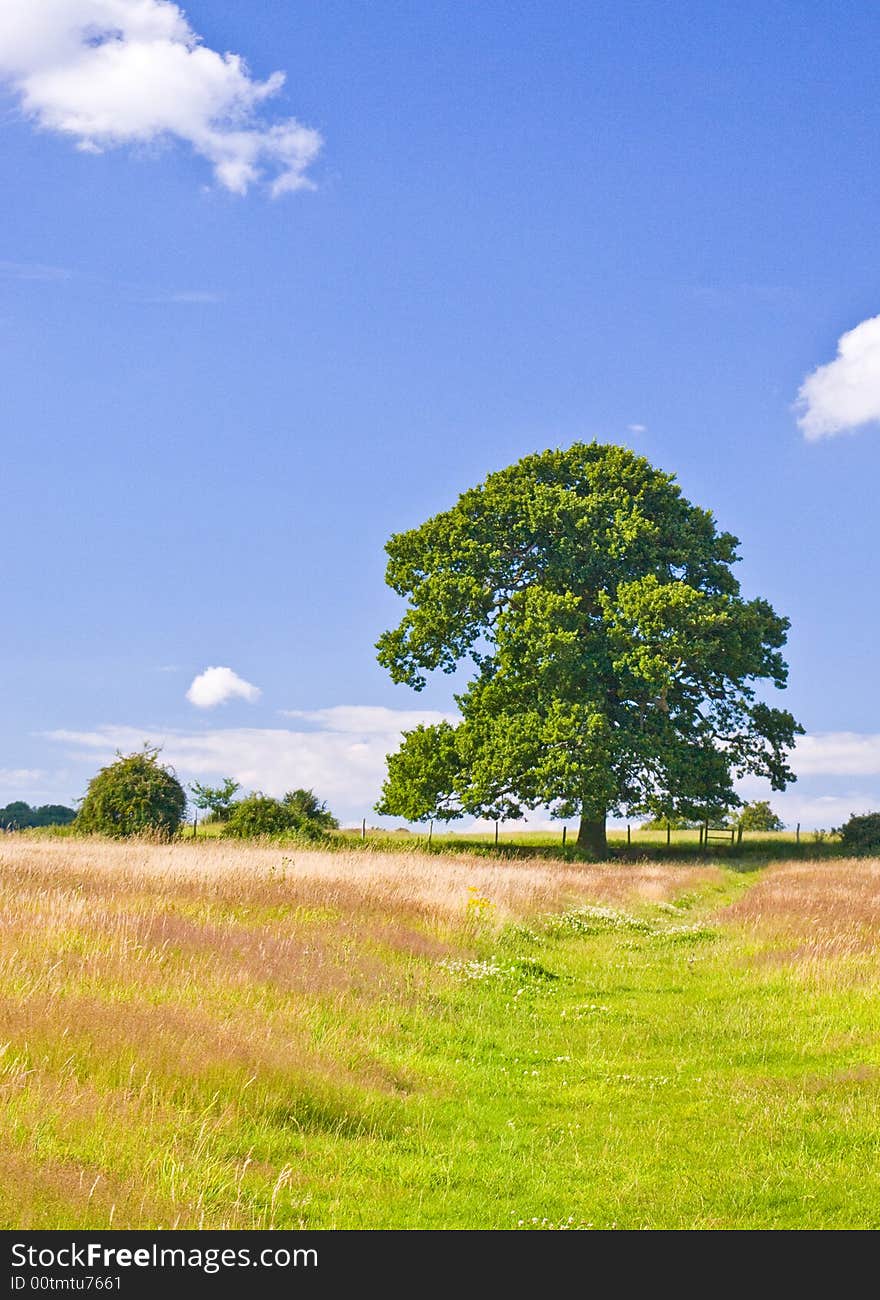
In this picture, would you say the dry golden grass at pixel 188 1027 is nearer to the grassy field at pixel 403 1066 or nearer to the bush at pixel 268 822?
the grassy field at pixel 403 1066

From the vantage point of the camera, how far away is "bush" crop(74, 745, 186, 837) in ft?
115

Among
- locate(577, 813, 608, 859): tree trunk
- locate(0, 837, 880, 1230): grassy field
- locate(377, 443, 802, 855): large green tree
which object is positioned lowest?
locate(0, 837, 880, 1230): grassy field

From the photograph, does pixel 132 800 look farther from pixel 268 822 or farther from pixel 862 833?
pixel 862 833

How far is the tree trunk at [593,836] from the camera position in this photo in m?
44.1

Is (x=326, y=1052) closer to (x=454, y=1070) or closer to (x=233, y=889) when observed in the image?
(x=454, y=1070)

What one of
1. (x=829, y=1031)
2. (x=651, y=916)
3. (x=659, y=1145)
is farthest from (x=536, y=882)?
(x=659, y=1145)

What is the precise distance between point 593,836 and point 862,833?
1689 centimetres

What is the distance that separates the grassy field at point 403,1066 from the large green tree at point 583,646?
20.8m

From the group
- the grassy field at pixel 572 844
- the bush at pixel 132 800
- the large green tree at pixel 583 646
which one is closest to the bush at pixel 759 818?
the grassy field at pixel 572 844

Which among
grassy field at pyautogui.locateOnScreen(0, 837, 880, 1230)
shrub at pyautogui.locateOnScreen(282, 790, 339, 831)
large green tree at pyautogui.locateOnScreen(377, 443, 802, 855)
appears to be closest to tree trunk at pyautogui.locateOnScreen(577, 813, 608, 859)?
large green tree at pyautogui.locateOnScreen(377, 443, 802, 855)

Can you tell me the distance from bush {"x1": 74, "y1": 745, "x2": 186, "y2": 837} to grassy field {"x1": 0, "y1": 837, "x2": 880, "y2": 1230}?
15511 millimetres

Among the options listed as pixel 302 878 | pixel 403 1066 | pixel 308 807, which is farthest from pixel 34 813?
pixel 403 1066

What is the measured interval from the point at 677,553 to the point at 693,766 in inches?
353

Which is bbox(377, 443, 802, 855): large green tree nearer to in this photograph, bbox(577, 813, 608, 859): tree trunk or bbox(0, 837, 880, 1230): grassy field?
bbox(577, 813, 608, 859): tree trunk
